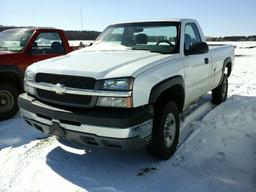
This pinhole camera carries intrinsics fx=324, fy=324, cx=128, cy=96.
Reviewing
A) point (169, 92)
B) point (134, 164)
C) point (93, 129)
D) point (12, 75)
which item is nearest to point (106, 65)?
point (93, 129)

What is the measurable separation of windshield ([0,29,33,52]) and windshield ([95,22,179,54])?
6.05 ft

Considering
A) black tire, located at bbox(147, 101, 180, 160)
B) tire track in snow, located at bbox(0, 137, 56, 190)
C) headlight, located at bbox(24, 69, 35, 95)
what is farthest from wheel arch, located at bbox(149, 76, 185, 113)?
tire track in snow, located at bbox(0, 137, 56, 190)

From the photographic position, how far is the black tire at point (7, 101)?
602 cm

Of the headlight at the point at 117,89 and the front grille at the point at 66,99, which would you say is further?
the front grille at the point at 66,99

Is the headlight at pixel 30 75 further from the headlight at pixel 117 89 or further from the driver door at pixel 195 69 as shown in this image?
the driver door at pixel 195 69

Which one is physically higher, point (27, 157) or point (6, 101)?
point (6, 101)

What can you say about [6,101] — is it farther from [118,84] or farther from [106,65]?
[118,84]

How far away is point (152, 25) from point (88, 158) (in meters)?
2.30

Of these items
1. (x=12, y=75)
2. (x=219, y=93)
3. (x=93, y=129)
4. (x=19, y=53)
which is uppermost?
(x=19, y=53)

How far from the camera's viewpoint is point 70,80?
3557mm

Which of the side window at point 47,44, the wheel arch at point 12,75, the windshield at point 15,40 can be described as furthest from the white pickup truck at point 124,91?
the windshield at point 15,40

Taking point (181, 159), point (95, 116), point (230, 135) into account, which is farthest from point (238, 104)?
point (95, 116)

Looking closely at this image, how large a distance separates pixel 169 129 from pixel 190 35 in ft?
6.34

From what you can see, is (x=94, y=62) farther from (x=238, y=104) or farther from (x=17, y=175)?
(x=238, y=104)
